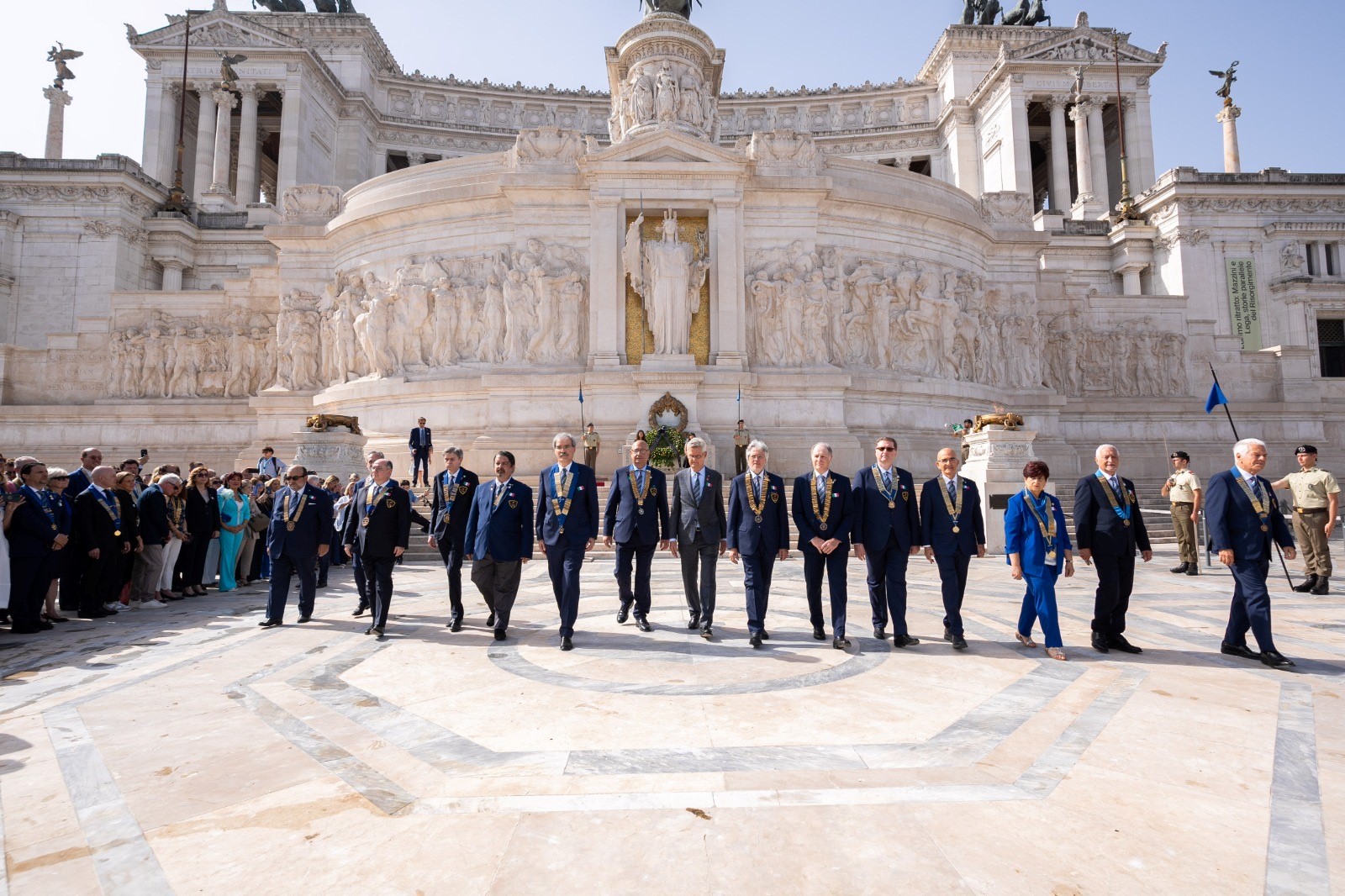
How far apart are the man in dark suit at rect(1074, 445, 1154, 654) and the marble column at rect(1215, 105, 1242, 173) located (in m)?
46.6

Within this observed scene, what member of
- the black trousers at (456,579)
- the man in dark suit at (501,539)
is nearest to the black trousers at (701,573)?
the man in dark suit at (501,539)

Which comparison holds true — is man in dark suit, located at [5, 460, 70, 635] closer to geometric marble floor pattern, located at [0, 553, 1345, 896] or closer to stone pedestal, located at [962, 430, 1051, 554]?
geometric marble floor pattern, located at [0, 553, 1345, 896]

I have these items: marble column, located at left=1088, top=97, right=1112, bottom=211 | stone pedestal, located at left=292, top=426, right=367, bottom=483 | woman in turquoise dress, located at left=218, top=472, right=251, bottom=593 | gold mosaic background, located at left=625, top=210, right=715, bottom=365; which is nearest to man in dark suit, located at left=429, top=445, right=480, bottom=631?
woman in turquoise dress, located at left=218, top=472, right=251, bottom=593

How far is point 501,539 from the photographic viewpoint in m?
7.54

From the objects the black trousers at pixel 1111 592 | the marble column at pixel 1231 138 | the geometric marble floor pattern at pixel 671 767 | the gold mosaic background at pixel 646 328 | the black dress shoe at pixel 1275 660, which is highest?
the marble column at pixel 1231 138

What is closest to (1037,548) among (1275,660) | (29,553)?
(1275,660)

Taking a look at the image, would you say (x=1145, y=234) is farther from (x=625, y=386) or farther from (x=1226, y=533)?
(x=1226, y=533)

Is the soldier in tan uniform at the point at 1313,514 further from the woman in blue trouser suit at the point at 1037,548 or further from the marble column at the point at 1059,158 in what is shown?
the marble column at the point at 1059,158

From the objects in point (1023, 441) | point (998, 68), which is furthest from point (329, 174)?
point (1023, 441)

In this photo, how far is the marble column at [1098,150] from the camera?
167ft

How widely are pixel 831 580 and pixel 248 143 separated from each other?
57.7 meters

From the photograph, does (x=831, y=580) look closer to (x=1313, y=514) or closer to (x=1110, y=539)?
(x=1110, y=539)

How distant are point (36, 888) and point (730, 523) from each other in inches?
220

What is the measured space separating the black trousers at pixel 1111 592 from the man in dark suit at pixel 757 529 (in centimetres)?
293
